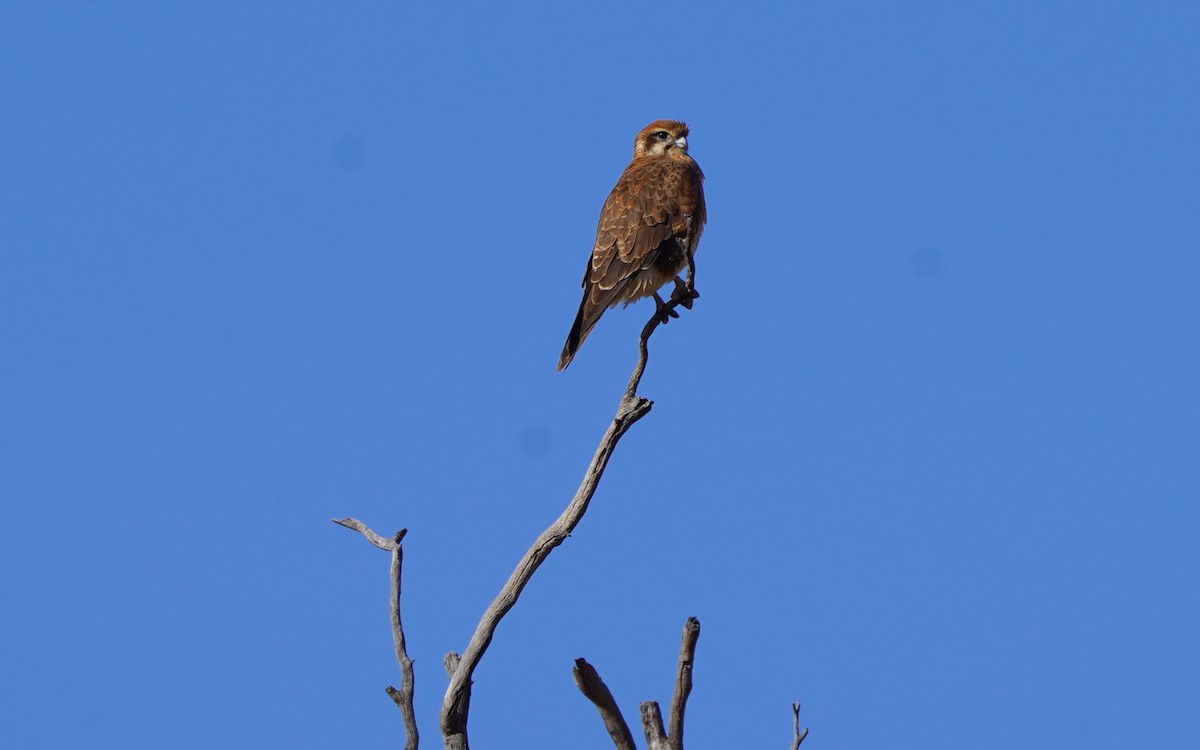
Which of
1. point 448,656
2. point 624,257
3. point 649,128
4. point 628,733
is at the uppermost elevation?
point 649,128

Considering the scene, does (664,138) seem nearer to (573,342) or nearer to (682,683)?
(573,342)

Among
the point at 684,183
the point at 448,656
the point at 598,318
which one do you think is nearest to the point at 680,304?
the point at 598,318

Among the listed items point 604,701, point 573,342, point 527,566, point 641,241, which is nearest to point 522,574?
point 527,566

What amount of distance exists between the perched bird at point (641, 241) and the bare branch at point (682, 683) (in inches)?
115

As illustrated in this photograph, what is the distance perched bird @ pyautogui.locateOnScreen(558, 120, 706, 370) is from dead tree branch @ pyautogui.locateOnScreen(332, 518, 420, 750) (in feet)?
6.89

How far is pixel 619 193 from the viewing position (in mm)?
8797

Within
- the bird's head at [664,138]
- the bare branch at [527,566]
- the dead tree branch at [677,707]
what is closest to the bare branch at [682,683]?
the dead tree branch at [677,707]

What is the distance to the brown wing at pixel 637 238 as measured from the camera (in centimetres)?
810

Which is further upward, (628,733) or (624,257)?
(624,257)

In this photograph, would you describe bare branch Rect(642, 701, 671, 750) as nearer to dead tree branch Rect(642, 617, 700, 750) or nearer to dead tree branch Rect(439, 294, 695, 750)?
dead tree branch Rect(642, 617, 700, 750)

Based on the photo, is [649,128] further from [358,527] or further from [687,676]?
[687,676]

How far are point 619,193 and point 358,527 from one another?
3.48 meters

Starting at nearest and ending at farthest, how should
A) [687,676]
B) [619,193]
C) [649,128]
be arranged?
[687,676]
[619,193]
[649,128]

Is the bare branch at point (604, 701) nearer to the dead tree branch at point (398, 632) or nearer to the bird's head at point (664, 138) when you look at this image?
the dead tree branch at point (398, 632)
